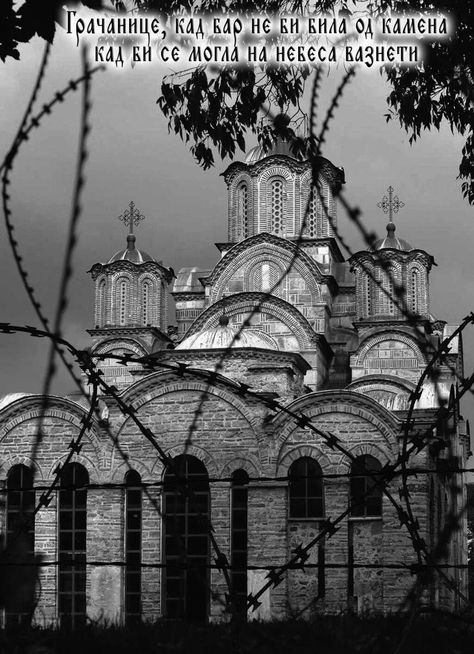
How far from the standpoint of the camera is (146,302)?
1256 inches

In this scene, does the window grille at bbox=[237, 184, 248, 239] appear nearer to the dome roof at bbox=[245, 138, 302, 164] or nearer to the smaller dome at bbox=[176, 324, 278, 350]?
the dome roof at bbox=[245, 138, 302, 164]

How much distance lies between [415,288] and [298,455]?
13.2 m

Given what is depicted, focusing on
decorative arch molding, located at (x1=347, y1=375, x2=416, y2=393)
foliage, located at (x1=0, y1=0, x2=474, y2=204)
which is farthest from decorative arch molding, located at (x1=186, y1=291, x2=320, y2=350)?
foliage, located at (x1=0, y1=0, x2=474, y2=204)

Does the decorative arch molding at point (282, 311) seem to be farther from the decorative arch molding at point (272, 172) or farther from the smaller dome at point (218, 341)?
the smaller dome at point (218, 341)

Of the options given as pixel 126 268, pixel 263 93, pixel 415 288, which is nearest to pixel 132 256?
pixel 126 268

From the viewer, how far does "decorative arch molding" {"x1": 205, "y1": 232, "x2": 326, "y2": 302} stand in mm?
28906

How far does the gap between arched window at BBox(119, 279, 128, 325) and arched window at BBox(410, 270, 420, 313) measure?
Result: 27.2 ft

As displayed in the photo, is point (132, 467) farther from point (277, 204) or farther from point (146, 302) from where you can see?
point (146, 302)

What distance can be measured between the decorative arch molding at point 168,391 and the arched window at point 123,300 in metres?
13.1

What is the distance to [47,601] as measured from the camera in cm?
1784

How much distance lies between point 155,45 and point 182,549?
6.71 m

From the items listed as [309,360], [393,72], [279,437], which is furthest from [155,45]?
[309,360]

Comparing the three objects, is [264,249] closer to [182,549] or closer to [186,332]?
[186,332]

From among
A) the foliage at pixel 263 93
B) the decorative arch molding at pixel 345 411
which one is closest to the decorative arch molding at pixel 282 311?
the decorative arch molding at pixel 345 411
